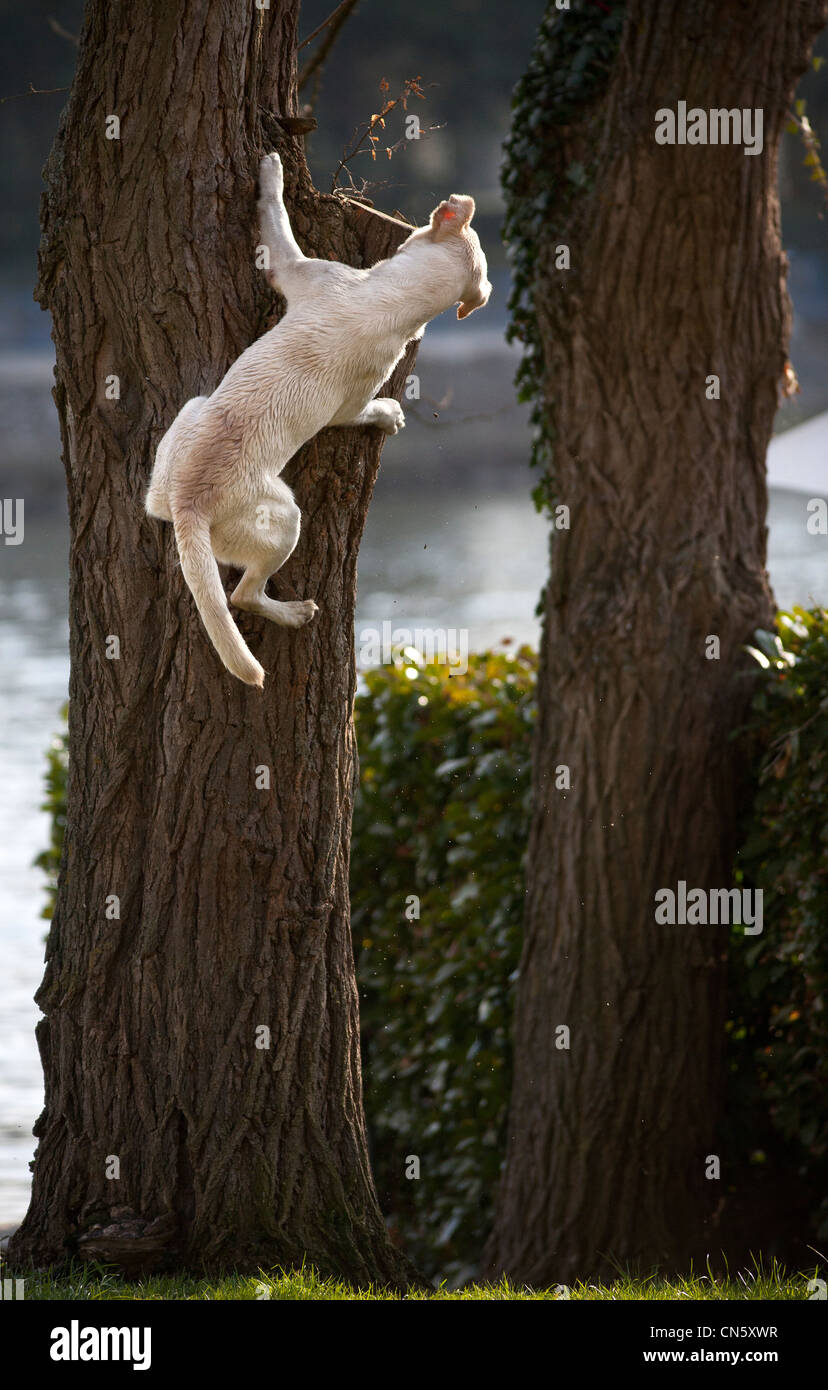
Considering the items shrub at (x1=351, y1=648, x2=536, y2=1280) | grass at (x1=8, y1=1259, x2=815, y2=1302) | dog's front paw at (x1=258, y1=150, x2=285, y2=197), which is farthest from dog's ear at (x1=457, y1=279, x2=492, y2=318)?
shrub at (x1=351, y1=648, x2=536, y2=1280)

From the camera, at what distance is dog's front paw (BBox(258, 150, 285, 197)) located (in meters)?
2.98

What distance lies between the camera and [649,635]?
4.65 meters

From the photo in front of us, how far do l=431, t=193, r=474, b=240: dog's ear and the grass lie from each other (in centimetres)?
230

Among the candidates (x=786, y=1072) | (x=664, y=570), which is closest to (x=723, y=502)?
(x=664, y=570)

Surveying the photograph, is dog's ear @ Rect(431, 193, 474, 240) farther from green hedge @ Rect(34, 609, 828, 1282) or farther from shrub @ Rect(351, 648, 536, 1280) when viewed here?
shrub @ Rect(351, 648, 536, 1280)

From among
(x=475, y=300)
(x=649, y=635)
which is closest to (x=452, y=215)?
(x=475, y=300)

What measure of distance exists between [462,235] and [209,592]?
3.47ft

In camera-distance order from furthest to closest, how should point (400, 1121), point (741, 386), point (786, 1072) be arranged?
1. point (400, 1121)
2. point (741, 386)
3. point (786, 1072)

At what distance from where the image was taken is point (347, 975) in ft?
10.7

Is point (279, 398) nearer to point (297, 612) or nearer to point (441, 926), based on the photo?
point (297, 612)

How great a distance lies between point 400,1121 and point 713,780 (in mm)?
2067

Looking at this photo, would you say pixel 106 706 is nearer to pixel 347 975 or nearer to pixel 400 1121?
pixel 347 975

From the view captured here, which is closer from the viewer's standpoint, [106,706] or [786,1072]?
[106,706]
